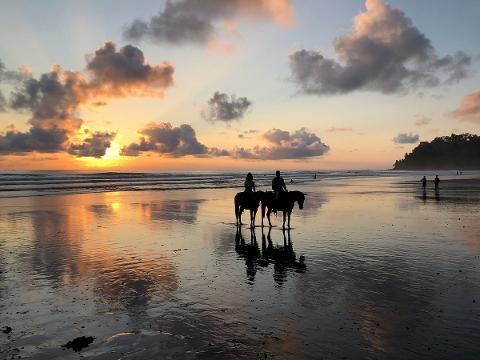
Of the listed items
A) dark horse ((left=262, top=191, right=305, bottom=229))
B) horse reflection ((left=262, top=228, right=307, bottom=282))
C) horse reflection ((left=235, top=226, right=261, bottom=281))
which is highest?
dark horse ((left=262, top=191, right=305, bottom=229))

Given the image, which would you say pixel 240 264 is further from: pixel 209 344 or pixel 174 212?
pixel 174 212

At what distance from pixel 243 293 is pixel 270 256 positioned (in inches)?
178

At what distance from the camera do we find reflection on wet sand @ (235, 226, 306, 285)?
12.0 m

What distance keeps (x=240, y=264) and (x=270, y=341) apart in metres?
5.99

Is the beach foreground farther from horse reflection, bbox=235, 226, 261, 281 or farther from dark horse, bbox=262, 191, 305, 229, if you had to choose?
dark horse, bbox=262, 191, 305, 229

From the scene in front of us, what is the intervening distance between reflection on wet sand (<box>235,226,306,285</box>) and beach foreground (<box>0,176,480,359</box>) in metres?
0.06

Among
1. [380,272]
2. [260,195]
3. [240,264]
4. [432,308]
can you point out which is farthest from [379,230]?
[432,308]

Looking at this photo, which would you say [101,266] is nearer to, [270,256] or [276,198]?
[270,256]

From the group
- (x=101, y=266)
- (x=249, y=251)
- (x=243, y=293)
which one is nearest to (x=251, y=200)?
(x=249, y=251)

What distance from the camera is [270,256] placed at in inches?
560

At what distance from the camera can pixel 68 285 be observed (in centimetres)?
1051

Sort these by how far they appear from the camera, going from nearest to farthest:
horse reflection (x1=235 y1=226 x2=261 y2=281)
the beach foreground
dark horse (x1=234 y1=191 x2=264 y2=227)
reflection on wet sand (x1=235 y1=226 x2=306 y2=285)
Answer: the beach foreground < reflection on wet sand (x1=235 y1=226 x2=306 y2=285) < horse reflection (x1=235 y1=226 x2=261 y2=281) < dark horse (x1=234 y1=191 x2=264 y2=227)

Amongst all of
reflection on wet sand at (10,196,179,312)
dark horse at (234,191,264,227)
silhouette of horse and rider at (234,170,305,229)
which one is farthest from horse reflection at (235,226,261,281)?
reflection on wet sand at (10,196,179,312)

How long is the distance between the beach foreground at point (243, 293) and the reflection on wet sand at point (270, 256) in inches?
2.4
